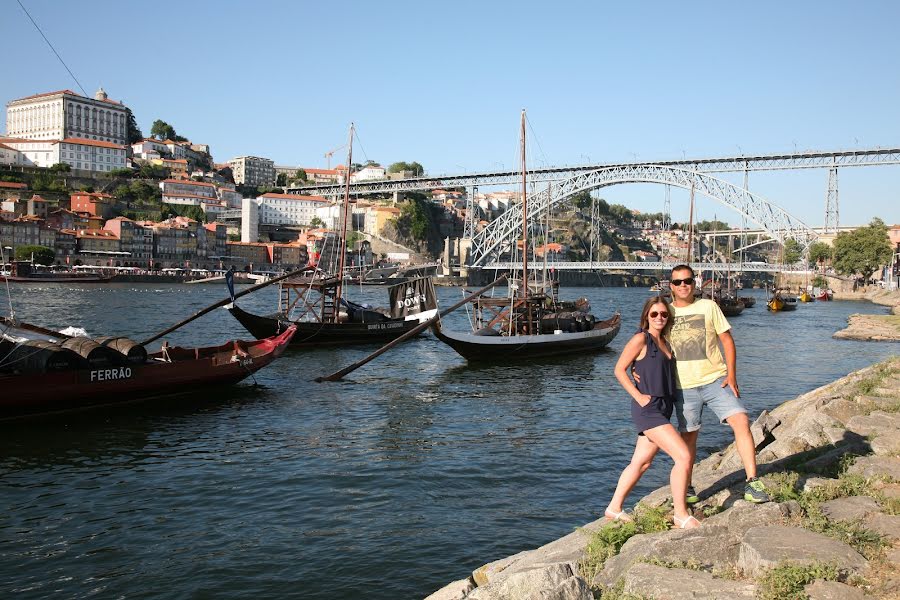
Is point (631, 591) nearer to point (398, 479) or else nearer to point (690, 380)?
point (690, 380)

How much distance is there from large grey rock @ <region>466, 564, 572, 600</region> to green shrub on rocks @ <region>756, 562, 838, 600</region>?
115cm

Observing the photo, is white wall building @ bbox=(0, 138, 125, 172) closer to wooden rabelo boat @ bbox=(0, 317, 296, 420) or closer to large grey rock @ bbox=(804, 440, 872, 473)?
wooden rabelo boat @ bbox=(0, 317, 296, 420)

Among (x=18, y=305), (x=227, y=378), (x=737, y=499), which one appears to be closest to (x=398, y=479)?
(x=737, y=499)

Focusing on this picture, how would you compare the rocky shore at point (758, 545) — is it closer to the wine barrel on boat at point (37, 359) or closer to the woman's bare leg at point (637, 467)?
the woman's bare leg at point (637, 467)

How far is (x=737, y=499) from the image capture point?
21.7 feet

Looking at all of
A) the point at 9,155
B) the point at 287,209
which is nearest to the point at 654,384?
the point at 9,155

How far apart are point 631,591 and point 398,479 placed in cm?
741

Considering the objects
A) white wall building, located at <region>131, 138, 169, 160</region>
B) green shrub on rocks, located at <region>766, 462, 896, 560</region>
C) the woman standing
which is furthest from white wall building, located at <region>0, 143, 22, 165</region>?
green shrub on rocks, located at <region>766, 462, 896, 560</region>

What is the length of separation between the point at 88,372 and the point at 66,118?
150135 mm

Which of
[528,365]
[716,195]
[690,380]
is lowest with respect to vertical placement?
[528,365]

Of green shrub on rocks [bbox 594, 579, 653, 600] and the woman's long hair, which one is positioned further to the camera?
the woman's long hair

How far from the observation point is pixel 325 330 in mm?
32062

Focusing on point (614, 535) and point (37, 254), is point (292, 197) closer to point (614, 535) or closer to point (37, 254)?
point (37, 254)

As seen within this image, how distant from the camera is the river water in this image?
818 centimetres
